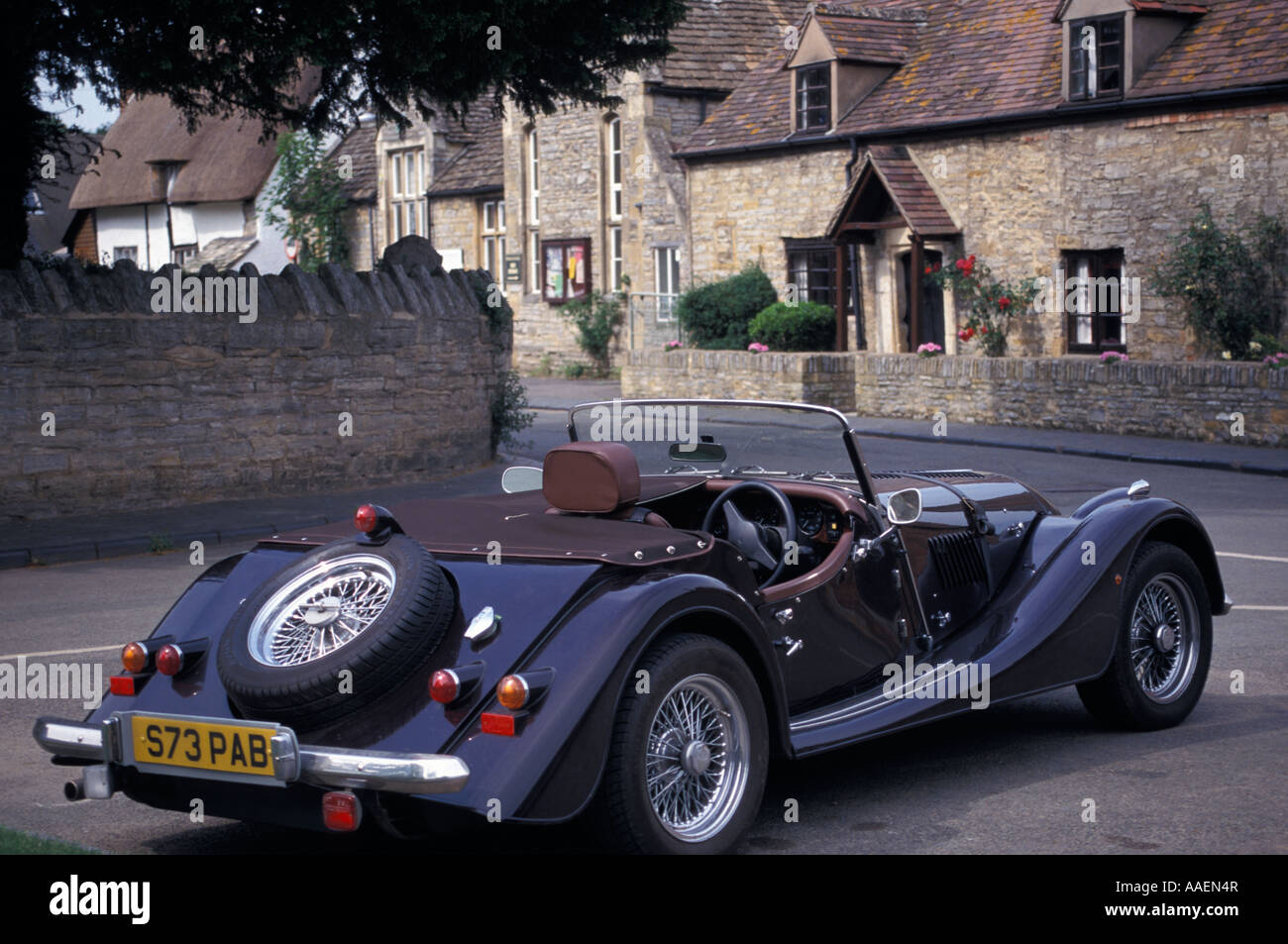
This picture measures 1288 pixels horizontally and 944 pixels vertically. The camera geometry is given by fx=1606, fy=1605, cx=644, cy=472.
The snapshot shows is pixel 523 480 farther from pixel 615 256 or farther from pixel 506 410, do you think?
pixel 615 256

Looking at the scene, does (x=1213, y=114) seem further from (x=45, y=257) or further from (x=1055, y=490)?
(x=45, y=257)

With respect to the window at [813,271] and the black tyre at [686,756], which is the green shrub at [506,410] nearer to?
the window at [813,271]

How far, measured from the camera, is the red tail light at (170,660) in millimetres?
5086

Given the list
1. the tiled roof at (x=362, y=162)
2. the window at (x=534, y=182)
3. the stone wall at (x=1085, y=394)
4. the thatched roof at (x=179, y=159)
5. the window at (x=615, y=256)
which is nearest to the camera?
the stone wall at (x=1085, y=394)

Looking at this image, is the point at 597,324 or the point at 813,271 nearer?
the point at 813,271

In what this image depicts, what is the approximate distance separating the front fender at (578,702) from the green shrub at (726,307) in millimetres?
26249

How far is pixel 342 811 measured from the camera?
439 cm

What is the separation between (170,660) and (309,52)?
32.5 ft

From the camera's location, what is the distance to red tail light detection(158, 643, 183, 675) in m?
5.09

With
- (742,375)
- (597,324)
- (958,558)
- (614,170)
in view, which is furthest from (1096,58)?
(958,558)

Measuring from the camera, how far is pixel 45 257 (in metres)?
16.1

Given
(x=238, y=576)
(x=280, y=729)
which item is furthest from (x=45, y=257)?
(x=280, y=729)
